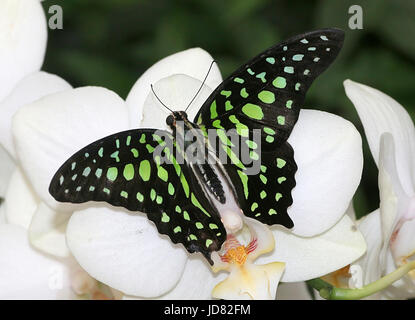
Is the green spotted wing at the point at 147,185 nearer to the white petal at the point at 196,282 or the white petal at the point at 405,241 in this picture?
the white petal at the point at 196,282

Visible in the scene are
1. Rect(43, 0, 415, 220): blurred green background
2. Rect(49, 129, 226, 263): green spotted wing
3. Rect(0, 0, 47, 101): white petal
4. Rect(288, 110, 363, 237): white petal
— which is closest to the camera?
Rect(49, 129, 226, 263): green spotted wing

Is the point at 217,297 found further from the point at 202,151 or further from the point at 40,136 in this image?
the point at 40,136

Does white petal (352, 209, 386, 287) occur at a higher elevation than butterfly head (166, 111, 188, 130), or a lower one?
lower

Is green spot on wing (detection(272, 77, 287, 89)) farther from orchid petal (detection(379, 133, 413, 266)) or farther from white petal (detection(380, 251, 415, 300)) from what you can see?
white petal (detection(380, 251, 415, 300))

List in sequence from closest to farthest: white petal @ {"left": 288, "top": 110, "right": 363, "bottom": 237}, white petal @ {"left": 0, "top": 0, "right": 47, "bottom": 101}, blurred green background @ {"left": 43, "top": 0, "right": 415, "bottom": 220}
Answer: white petal @ {"left": 288, "top": 110, "right": 363, "bottom": 237}
white petal @ {"left": 0, "top": 0, "right": 47, "bottom": 101}
blurred green background @ {"left": 43, "top": 0, "right": 415, "bottom": 220}

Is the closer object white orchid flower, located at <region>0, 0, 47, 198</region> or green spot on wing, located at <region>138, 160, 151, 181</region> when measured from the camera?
green spot on wing, located at <region>138, 160, 151, 181</region>

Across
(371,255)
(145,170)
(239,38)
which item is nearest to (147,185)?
(145,170)

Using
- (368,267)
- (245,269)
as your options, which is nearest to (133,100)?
(245,269)

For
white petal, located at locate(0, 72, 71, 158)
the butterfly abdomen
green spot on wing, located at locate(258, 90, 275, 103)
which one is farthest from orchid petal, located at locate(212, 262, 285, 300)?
white petal, located at locate(0, 72, 71, 158)

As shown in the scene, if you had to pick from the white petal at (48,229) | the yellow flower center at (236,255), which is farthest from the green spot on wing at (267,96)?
the white petal at (48,229)
